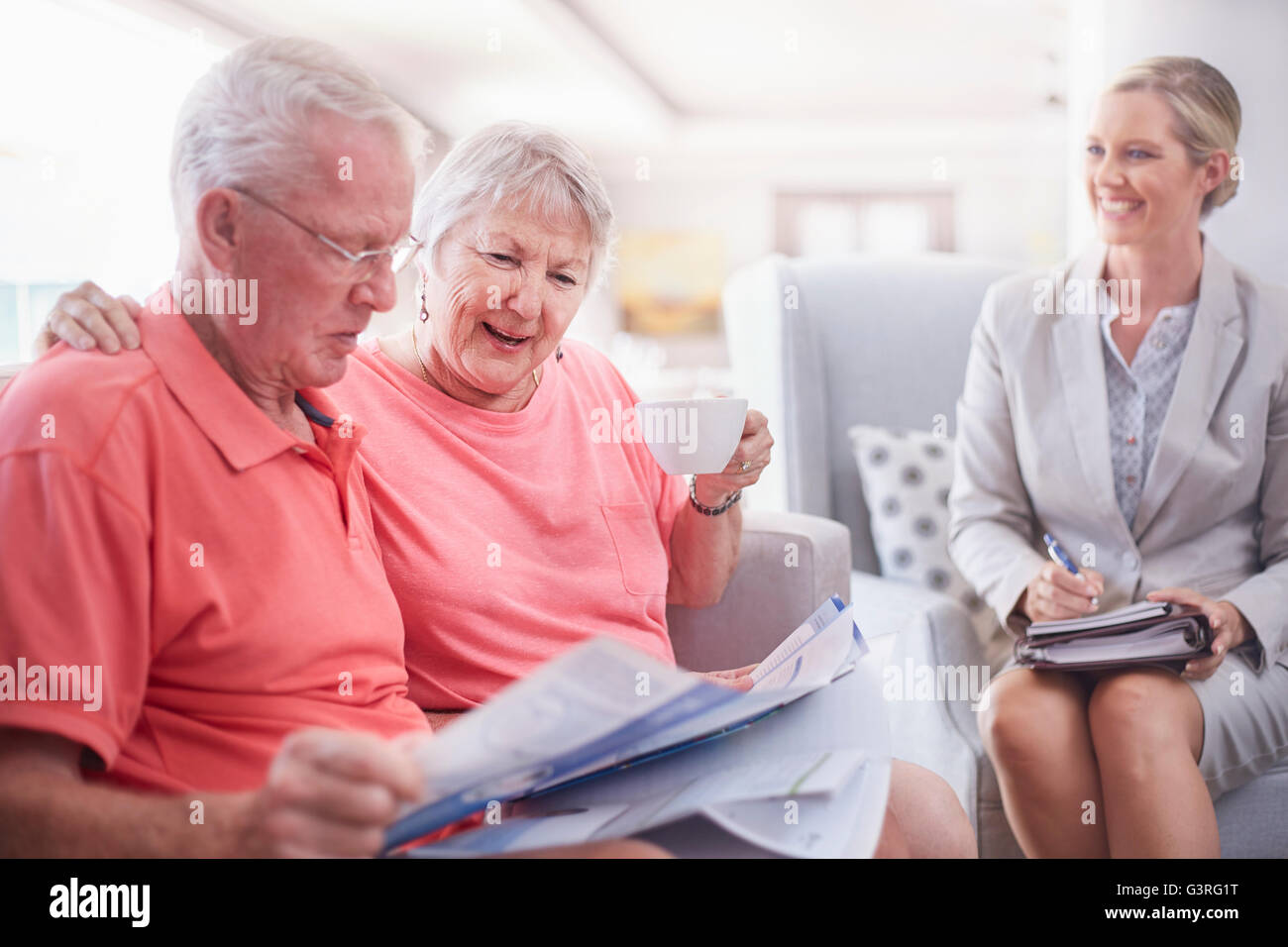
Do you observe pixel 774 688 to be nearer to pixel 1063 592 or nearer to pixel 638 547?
pixel 638 547

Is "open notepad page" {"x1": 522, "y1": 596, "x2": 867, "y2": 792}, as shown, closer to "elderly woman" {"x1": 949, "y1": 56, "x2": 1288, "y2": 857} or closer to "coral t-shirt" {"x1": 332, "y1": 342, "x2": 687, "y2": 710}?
"coral t-shirt" {"x1": 332, "y1": 342, "x2": 687, "y2": 710}

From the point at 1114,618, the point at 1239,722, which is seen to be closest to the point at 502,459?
the point at 1114,618

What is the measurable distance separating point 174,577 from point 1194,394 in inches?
52.8

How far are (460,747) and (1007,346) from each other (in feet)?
4.20

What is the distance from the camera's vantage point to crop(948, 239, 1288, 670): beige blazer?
1434 mm

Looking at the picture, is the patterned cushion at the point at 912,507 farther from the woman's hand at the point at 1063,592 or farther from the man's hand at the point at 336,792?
the man's hand at the point at 336,792

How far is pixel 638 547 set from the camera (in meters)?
1.29

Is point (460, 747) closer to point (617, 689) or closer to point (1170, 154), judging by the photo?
point (617, 689)

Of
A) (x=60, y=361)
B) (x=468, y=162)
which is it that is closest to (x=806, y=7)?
(x=468, y=162)

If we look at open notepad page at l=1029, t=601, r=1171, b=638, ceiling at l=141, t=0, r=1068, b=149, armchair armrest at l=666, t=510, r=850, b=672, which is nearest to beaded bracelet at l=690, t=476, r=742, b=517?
armchair armrest at l=666, t=510, r=850, b=672

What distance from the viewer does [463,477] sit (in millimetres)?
1176

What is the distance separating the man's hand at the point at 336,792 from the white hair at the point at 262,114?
1.43 ft

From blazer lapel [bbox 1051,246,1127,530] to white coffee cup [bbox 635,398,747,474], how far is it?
0.66 m

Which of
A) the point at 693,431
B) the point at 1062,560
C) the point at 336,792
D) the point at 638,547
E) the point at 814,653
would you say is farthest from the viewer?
the point at 1062,560
